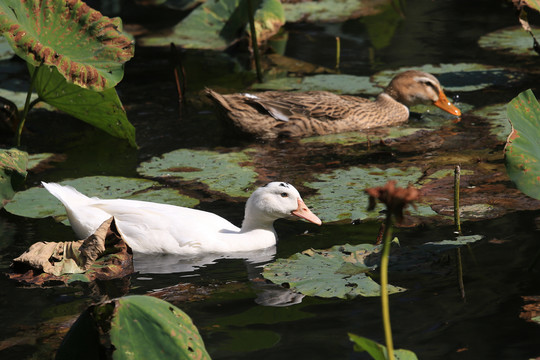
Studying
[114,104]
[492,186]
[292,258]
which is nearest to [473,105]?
[492,186]

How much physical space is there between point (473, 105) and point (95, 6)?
753cm

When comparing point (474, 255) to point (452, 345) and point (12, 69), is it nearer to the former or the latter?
point (452, 345)

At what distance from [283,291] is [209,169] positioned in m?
2.45

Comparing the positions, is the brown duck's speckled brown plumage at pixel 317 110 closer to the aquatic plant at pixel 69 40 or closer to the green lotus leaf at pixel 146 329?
the aquatic plant at pixel 69 40

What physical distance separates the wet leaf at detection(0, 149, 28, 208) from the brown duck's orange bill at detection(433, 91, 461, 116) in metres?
4.70

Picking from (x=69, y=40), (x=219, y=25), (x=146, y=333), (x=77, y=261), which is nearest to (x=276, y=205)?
(x=77, y=261)

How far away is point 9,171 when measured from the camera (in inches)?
231

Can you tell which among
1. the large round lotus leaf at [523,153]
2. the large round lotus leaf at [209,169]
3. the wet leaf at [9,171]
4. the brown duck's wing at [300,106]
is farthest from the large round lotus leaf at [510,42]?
the wet leaf at [9,171]

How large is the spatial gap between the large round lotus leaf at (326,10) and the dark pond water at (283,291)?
15.0ft

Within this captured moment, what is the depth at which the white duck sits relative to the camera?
5641 mm

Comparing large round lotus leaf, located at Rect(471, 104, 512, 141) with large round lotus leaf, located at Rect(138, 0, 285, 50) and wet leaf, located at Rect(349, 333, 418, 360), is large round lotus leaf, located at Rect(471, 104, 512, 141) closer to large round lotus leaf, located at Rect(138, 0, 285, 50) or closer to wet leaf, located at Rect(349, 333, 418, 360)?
large round lotus leaf, located at Rect(138, 0, 285, 50)

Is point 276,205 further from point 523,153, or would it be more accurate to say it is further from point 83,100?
point 83,100

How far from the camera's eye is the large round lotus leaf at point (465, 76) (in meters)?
9.42

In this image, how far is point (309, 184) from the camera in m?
6.69
